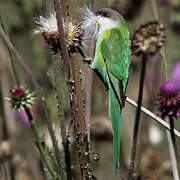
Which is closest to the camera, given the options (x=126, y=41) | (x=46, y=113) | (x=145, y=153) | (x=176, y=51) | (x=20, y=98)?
(x=46, y=113)

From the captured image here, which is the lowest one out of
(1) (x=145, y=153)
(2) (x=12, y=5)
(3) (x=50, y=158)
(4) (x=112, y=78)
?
(3) (x=50, y=158)

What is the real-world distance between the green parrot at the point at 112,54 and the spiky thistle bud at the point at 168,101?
10 cm

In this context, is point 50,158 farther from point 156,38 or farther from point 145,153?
point 145,153

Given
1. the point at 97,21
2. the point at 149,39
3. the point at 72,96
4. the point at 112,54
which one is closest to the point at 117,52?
the point at 112,54

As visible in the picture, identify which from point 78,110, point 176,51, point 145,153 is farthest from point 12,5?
point 78,110

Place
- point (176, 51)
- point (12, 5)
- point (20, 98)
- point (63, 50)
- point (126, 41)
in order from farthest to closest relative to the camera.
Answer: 1. point (176, 51)
2. point (12, 5)
3. point (126, 41)
4. point (20, 98)
5. point (63, 50)

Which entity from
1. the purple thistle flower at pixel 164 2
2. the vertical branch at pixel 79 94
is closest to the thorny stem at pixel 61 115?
the vertical branch at pixel 79 94

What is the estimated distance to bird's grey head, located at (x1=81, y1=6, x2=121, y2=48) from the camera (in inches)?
40.2

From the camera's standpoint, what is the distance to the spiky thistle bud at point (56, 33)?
85cm

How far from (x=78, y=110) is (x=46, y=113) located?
8 cm

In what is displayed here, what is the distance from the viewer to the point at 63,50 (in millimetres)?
750

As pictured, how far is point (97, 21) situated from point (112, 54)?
127 mm

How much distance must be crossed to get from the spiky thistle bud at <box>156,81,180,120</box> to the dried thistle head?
0.62 feet

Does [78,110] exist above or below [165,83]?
below
